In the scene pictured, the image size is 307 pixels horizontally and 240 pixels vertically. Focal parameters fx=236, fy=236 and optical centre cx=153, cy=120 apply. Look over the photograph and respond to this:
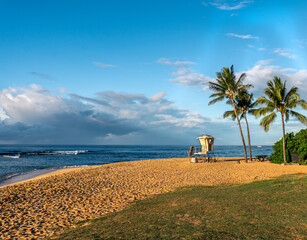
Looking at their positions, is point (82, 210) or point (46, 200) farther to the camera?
point (46, 200)

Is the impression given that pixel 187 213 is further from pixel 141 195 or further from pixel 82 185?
pixel 82 185

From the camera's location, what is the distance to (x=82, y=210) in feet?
27.2

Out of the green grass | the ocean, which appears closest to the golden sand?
the green grass

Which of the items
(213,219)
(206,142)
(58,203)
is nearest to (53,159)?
(206,142)

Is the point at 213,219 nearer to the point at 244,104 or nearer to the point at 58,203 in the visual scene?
the point at 58,203

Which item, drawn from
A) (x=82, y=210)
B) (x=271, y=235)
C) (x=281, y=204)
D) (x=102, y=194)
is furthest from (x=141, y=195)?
(x=271, y=235)

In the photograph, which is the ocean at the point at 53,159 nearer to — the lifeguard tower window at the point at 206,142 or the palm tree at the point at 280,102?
the lifeguard tower window at the point at 206,142

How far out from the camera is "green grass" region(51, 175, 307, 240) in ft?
15.8

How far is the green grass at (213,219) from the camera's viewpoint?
15.8 ft

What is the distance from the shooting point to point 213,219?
5820 mm

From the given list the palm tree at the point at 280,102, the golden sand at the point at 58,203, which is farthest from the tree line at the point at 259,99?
the golden sand at the point at 58,203

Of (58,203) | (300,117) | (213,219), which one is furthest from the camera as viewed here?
(300,117)

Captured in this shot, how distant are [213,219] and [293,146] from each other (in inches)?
758

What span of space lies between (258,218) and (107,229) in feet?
11.9
